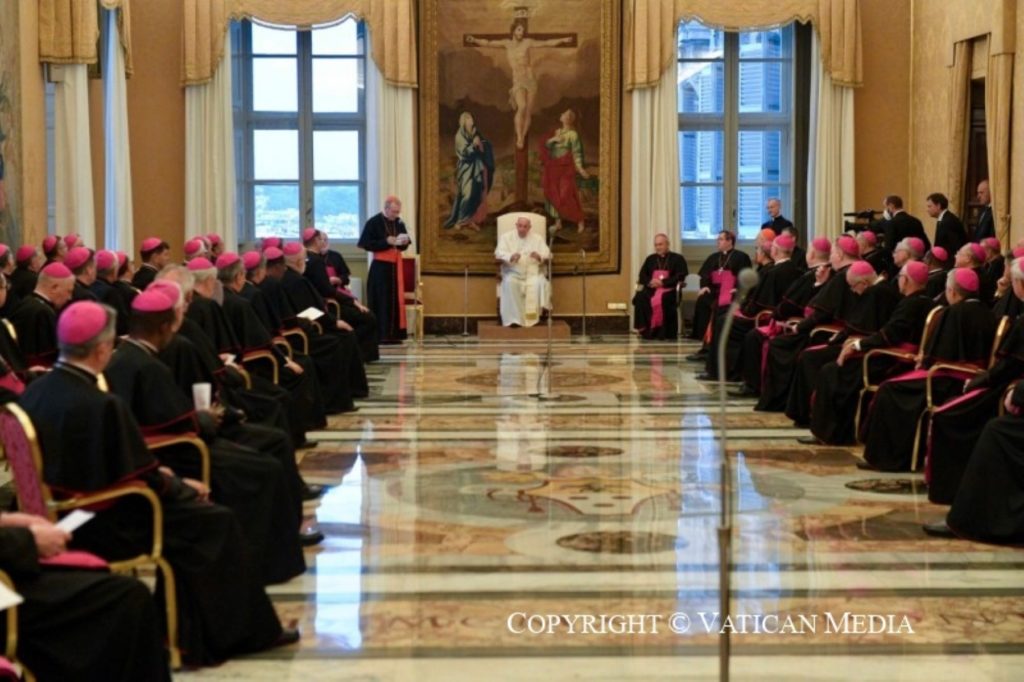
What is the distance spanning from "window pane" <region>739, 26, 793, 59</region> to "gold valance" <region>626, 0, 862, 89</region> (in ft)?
2.46

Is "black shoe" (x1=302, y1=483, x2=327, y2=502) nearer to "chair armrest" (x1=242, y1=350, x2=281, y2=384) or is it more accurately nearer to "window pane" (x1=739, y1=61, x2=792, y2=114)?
"chair armrest" (x1=242, y1=350, x2=281, y2=384)

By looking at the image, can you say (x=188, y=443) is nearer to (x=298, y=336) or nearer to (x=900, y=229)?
(x=298, y=336)

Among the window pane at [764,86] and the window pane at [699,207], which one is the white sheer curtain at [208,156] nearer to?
the window pane at [699,207]

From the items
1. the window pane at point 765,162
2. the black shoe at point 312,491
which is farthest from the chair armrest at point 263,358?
the window pane at point 765,162

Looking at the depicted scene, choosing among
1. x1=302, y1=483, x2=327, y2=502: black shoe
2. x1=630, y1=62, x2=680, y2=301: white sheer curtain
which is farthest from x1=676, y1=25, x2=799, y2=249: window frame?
x1=302, y1=483, x2=327, y2=502: black shoe

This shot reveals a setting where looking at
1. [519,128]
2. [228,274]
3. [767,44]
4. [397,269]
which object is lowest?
[397,269]

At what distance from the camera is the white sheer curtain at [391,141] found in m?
20.3

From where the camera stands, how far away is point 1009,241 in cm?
1572

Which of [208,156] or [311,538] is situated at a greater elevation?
[208,156]

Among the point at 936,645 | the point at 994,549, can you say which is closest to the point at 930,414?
the point at 994,549

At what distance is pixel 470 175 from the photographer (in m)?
20.8

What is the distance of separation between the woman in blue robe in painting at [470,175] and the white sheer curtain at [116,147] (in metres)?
4.55

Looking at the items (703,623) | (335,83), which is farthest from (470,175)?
(703,623)

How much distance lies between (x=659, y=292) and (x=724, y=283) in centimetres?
206
